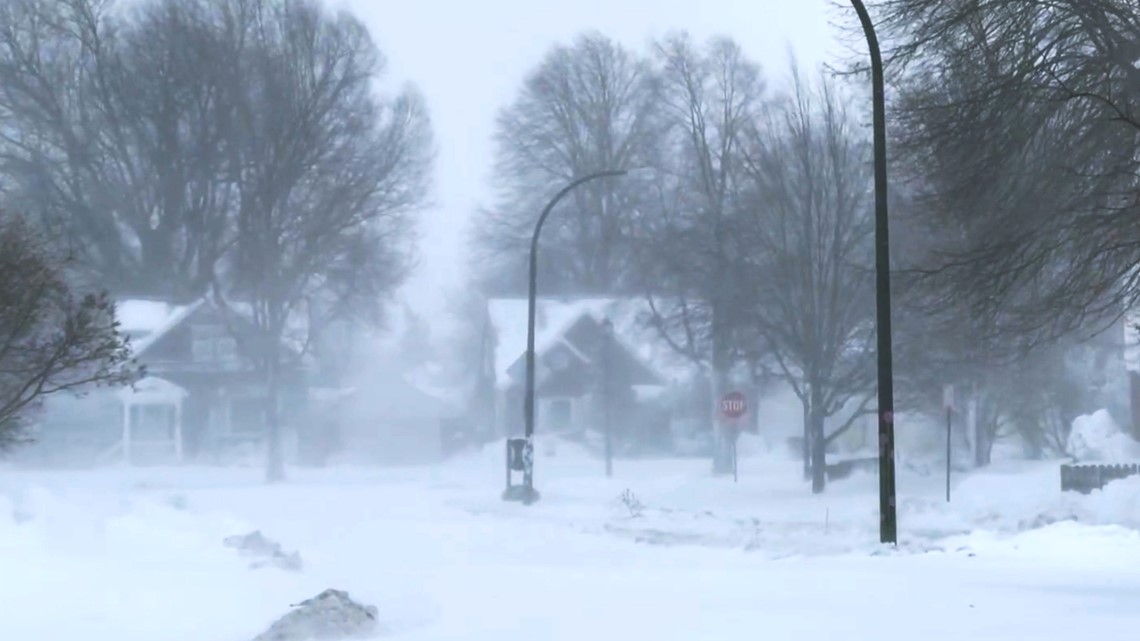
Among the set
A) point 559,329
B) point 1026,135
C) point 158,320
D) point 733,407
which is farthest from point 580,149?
point 1026,135

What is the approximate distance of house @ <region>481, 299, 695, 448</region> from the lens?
68688 mm

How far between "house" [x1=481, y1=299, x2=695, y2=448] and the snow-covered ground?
3272 centimetres

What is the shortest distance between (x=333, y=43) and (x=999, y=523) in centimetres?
3770

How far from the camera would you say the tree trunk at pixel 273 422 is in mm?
55750

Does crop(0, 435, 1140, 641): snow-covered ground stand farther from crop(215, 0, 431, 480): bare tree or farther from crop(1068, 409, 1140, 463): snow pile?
crop(215, 0, 431, 480): bare tree

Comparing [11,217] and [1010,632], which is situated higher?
[11,217]

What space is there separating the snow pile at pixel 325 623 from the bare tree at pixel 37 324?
5.02m

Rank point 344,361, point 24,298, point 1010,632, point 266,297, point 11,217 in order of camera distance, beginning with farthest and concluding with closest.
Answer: point 344,361 → point 266,297 → point 11,217 → point 24,298 → point 1010,632

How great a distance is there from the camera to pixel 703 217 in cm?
4794

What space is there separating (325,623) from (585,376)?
186ft

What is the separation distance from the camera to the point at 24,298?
17453mm

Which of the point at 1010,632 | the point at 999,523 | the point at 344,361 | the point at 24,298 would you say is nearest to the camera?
the point at 1010,632

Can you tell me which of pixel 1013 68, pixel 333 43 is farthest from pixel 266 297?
pixel 1013 68

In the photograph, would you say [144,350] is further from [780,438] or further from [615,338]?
[780,438]
